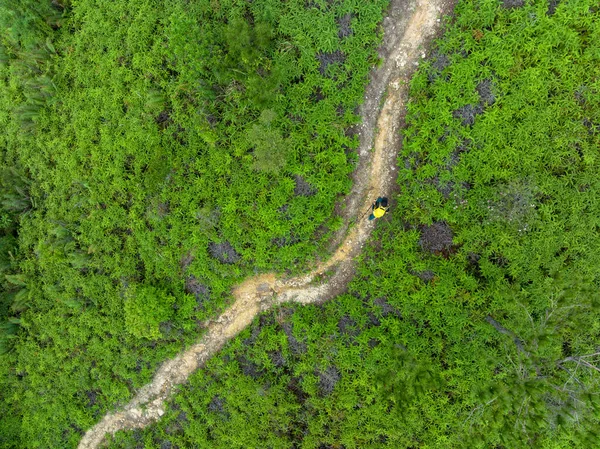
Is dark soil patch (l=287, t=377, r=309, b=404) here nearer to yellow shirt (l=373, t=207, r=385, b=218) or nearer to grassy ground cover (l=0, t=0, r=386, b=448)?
grassy ground cover (l=0, t=0, r=386, b=448)

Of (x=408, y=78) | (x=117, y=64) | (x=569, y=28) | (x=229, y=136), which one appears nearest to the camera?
(x=569, y=28)

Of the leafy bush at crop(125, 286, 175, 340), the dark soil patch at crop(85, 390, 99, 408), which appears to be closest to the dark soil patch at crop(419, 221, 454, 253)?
the leafy bush at crop(125, 286, 175, 340)

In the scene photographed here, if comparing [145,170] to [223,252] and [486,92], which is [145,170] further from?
[486,92]

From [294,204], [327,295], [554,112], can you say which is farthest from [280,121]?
[554,112]

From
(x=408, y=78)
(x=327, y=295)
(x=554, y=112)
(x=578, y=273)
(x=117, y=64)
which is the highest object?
(x=117, y=64)

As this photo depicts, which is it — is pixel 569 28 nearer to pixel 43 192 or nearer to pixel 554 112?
pixel 554 112

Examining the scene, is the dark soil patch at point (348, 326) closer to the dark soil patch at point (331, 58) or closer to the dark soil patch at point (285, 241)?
the dark soil patch at point (285, 241)
